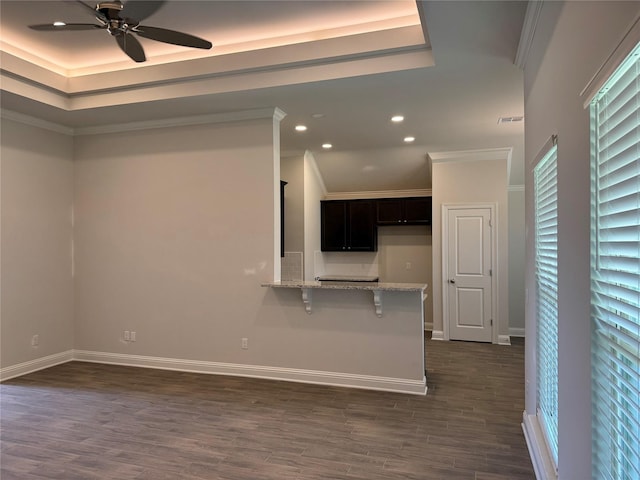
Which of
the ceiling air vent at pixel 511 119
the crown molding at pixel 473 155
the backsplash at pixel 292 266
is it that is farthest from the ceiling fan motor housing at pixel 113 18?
the crown molding at pixel 473 155

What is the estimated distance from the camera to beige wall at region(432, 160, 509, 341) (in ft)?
19.6

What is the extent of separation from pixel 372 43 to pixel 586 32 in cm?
210

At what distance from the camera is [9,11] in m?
3.24

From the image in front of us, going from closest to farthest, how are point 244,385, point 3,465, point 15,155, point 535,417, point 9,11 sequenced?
point 3,465, point 535,417, point 9,11, point 244,385, point 15,155

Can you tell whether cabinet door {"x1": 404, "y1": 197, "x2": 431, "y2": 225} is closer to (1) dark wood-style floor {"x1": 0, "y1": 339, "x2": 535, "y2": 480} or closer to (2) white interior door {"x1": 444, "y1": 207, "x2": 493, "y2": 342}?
(2) white interior door {"x1": 444, "y1": 207, "x2": 493, "y2": 342}

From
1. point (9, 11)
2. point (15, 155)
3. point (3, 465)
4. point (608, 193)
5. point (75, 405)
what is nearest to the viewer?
point (608, 193)

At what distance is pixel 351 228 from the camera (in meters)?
7.16

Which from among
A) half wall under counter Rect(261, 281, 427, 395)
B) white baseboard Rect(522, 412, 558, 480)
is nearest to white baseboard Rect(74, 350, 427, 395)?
half wall under counter Rect(261, 281, 427, 395)

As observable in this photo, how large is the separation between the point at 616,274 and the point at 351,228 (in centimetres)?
595

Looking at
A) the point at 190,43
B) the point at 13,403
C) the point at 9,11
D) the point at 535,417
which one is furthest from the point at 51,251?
the point at 535,417

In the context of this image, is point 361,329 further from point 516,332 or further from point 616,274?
point 516,332

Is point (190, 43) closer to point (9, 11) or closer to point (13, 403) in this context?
point (9, 11)

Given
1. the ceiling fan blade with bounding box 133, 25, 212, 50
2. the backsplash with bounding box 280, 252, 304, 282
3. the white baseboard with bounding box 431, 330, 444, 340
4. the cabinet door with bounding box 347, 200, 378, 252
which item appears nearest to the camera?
the ceiling fan blade with bounding box 133, 25, 212, 50

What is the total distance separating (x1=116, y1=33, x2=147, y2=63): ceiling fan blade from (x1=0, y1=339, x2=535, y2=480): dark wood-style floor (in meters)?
2.72
